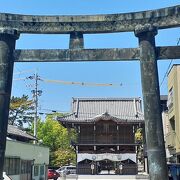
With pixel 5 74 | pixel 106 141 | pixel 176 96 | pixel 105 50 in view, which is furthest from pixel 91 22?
pixel 106 141

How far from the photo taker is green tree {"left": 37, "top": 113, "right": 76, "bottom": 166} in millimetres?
56594

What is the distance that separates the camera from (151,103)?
11.1m

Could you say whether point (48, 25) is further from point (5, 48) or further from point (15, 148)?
point (15, 148)

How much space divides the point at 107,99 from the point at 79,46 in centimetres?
3583

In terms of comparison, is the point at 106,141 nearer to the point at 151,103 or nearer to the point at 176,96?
the point at 176,96

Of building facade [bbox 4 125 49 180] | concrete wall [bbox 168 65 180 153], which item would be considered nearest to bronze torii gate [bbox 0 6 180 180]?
building facade [bbox 4 125 49 180]

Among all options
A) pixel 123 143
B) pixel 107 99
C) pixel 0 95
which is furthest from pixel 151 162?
pixel 107 99

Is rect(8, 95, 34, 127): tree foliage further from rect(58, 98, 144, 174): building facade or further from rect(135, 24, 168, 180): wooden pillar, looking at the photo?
rect(135, 24, 168, 180): wooden pillar

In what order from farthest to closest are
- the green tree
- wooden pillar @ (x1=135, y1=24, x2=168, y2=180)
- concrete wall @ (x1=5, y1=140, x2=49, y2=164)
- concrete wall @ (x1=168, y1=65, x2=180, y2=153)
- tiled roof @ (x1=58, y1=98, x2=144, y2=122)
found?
the green tree, tiled roof @ (x1=58, y1=98, x2=144, y2=122), concrete wall @ (x1=168, y1=65, x2=180, y2=153), concrete wall @ (x1=5, y1=140, x2=49, y2=164), wooden pillar @ (x1=135, y1=24, x2=168, y2=180)

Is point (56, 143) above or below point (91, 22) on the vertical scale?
above

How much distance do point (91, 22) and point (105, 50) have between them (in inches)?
45.4

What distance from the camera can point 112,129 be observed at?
40750 millimetres

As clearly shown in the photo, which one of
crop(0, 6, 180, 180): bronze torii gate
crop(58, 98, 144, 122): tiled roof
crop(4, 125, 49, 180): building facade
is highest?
crop(58, 98, 144, 122): tiled roof

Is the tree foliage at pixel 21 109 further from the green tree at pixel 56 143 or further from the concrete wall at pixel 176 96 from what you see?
the concrete wall at pixel 176 96
